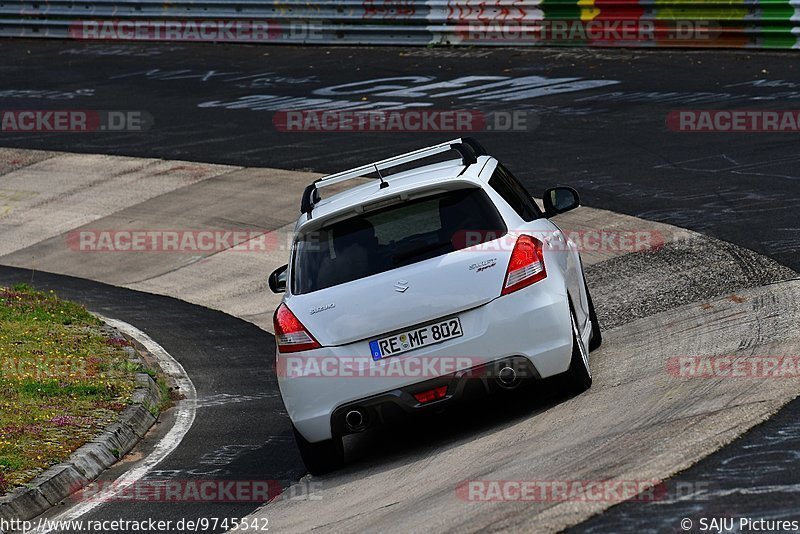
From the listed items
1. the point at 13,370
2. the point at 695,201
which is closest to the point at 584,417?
the point at 13,370

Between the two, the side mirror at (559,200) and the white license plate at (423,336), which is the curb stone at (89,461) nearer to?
the white license plate at (423,336)

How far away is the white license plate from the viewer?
7.83 m

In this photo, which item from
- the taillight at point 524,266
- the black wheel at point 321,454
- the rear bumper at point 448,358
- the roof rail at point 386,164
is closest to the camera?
the rear bumper at point 448,358

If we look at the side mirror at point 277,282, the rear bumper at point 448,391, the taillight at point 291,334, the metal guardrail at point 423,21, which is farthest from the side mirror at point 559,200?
the metal guardrail at point 423,21

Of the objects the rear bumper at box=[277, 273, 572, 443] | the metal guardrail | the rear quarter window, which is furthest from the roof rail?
the metal guardrail

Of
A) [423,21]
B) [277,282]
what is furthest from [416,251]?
[423,21]

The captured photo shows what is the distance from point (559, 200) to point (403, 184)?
→ 1.48 metres

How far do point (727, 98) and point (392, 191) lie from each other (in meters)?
11.4

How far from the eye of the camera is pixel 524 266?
26.2 ft

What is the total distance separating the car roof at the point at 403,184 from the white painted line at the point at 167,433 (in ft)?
7.14

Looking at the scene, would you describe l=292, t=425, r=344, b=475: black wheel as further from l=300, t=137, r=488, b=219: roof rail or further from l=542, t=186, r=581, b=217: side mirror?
l=542, t=186, r=581, b=217: side mirror

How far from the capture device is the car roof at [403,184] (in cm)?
826

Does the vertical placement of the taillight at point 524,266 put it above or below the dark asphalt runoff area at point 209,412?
above

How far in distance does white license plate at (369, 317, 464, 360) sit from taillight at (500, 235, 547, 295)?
0.37 metres
